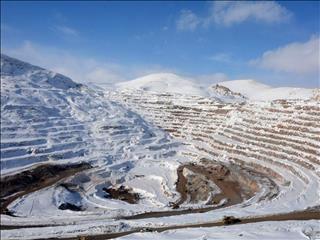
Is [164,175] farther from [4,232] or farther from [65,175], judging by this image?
[4,232]

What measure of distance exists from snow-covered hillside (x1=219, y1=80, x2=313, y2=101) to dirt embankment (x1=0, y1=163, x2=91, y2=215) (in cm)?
5694

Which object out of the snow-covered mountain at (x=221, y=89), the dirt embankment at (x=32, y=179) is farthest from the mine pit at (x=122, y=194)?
the snow-covered mountain at (x=221, y=89)

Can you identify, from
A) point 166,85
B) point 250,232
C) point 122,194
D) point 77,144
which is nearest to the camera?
point 250,232

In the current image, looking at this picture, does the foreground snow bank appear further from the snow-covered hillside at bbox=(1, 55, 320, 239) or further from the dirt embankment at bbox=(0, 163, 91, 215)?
the dirt embankment at bbox=(0, 163, 91, 215)

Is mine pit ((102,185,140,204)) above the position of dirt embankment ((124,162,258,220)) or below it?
below

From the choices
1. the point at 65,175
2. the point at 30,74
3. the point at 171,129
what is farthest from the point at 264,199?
the point at 30,74

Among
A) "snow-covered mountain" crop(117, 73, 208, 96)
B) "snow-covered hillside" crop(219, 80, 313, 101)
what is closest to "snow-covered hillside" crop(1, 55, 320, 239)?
"snow-covered mountain" crop(117, 73, 208, 96)

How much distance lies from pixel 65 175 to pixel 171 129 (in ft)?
87.2

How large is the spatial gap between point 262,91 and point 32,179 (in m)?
78.6

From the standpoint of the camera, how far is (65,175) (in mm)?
50188

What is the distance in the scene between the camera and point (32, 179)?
47031 millimetres

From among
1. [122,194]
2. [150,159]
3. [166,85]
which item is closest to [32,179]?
[122,194]

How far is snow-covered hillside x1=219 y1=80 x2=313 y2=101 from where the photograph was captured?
98.3 meters

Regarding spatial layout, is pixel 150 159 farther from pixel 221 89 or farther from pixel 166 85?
pixel 221 89
